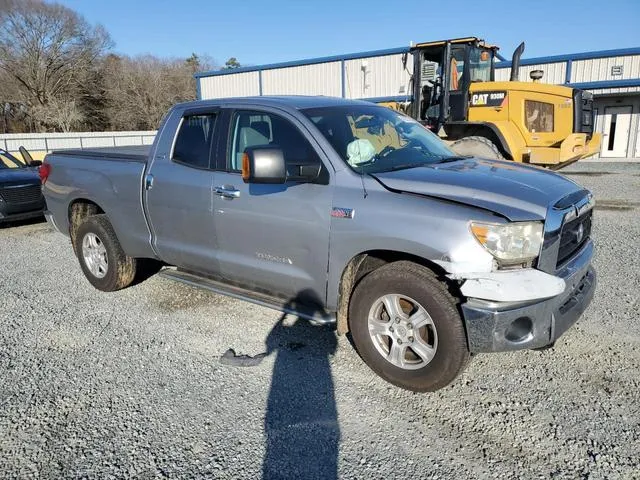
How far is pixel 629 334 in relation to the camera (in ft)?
13.3

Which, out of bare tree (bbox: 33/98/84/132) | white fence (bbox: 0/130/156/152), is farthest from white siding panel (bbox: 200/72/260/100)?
bare tree (bbox: 33/98/84/132)

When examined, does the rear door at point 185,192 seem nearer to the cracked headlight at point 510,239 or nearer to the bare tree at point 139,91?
the cracked headlight at point 510,239

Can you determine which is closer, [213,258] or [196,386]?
[196,386]

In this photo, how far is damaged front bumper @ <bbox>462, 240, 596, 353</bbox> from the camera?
2916 millimetres

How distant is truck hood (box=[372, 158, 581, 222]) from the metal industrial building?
15.5m

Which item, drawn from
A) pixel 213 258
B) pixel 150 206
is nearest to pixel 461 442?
pixel 213 258

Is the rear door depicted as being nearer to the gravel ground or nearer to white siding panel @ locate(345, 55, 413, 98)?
the gravel ground

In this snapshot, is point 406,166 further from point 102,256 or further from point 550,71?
point 550,71

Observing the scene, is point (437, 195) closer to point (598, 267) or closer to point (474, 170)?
point (474, 170)

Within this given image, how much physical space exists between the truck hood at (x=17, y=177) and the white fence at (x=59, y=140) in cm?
1261

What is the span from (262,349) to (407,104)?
8.89m

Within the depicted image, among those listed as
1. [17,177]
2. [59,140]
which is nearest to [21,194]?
[17,177]

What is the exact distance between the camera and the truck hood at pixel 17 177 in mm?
8922

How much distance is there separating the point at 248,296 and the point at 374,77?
22835 millimetres
